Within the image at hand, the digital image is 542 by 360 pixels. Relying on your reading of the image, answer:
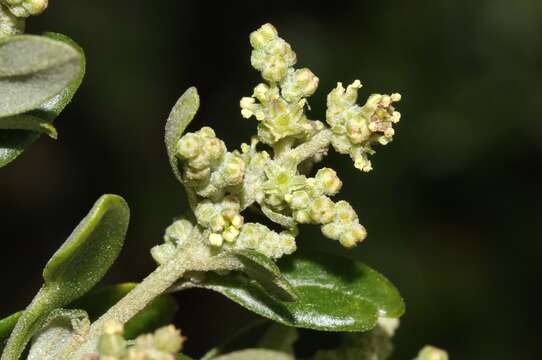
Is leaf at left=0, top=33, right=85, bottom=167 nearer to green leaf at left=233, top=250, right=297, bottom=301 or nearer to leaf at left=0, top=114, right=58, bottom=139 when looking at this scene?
leaf at left=0, top=114, right=58, bottom=139

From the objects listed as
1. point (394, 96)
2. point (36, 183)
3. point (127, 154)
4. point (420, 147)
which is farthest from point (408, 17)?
point (394, 96)

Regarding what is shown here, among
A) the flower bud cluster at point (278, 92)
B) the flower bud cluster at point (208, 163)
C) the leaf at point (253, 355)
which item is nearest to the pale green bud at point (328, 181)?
the flower bud cluster at point (278, 92)

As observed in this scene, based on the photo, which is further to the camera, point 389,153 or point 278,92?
point 389,153

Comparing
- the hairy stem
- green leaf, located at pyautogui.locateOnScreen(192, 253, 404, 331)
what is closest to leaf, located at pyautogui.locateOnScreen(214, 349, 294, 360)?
green leaf, located at pyautogui.locateOnScreen(192, 253, 404, 331)

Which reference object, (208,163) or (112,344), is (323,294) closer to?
(208,163)

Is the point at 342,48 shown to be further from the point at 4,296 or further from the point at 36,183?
the point at 4,296

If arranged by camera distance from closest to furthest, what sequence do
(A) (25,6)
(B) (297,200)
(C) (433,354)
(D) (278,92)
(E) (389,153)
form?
(A) (25,6) < (B) (297,200) < (D) (278,92) < (C) (433,354) < (E) (389,153)

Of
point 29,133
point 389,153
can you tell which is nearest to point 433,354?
point 29,133

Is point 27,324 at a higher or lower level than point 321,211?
lower
